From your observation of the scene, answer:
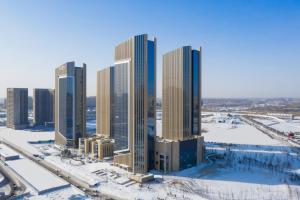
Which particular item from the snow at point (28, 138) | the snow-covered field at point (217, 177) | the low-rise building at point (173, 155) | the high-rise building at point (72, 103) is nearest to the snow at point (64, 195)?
the snow-covered field at point (217, 177)

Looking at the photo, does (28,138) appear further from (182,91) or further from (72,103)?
(182,91)

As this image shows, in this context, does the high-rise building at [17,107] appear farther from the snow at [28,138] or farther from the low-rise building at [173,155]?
the low-rise building at [173,155]

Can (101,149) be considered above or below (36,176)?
above

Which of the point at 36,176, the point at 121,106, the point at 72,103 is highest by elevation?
the point at 72,103

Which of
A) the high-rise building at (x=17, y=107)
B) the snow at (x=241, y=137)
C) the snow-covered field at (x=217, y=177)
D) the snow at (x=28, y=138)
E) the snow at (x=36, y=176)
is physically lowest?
the snow-covered field at (x=217, y=177)

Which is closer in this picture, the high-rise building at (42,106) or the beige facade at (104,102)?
the beige facade at (104,102)

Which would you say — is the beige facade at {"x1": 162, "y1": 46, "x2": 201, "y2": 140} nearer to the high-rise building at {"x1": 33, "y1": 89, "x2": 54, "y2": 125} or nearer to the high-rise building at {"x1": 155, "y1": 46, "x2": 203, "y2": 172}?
the high-rise building at {"x1": 155, "y1": 46, "x2": 203, "y2": 172}

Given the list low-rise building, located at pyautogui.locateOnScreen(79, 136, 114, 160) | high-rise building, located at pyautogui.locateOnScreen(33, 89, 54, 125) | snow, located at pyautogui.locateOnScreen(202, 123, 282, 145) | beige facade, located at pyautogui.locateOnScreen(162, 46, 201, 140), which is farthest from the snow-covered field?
high-rise building, located at pyautogui.locateOnScreen(33, 89, 54, 125)

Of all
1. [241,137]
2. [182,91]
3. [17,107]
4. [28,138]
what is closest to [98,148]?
[182,91]
